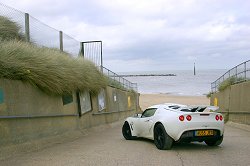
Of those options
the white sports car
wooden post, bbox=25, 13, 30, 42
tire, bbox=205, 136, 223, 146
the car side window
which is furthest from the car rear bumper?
wooden post, bbox=25, 13, 30, 42

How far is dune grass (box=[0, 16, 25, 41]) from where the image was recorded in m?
14.7

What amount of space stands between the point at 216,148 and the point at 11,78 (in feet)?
19.2

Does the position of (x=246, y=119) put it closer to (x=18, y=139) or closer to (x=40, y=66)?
(x=40, y=66)

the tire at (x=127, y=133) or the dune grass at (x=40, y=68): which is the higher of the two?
the dune grass at (x=40, y=68)

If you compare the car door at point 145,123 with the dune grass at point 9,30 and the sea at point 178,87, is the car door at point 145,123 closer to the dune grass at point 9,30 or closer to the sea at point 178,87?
the dune grass at point 9,30

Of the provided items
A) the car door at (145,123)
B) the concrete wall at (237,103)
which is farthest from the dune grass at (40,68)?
the concrete wall at (237,103)

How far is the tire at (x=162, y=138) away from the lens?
10.5 meters

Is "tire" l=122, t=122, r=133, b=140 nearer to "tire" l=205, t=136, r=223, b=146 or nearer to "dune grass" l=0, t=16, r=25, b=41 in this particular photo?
"tire" l=205, t=136, r=223, b=146

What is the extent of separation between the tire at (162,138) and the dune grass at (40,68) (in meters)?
3.53

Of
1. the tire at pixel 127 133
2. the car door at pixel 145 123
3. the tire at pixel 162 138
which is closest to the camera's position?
the tire at pixel 162 138

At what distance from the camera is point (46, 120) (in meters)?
11.8

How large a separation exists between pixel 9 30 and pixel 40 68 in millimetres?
3998

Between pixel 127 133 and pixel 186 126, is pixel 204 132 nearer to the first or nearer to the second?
pixel 186 126

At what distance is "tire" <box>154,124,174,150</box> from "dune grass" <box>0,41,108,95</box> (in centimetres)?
353
